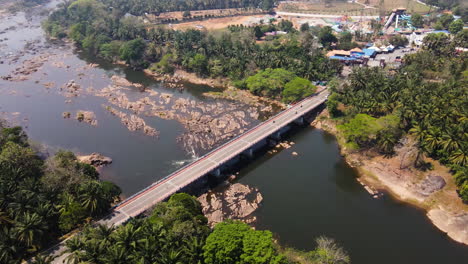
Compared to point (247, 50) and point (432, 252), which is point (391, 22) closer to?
point (247, 50)

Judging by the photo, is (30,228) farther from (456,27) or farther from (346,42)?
(456,27)

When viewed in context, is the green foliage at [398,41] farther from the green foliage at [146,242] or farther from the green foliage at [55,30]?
the green foliage at [55,30]

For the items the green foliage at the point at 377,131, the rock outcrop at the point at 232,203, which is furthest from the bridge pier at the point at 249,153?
the green foliage at the point at 377,131

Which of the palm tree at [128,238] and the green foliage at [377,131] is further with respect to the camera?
the green foliage at [377,131]

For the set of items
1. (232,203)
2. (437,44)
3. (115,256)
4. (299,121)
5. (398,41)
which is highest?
(437,44)

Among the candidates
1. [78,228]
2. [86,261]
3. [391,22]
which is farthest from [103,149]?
[391,22]

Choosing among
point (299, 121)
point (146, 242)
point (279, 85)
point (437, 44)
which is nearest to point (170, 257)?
point (146, 242)

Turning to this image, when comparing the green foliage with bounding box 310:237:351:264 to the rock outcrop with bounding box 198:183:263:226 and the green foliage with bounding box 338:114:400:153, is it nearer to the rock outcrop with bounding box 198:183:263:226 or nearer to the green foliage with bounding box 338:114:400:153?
the rock outcrop with bounding box 198:183:263:226
